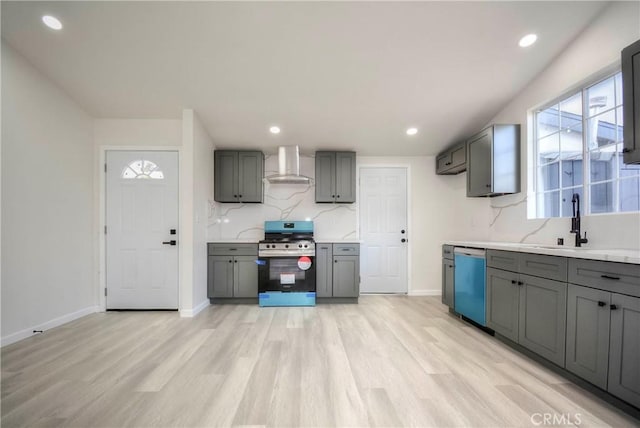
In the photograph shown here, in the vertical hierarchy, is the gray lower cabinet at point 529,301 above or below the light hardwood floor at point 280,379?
above

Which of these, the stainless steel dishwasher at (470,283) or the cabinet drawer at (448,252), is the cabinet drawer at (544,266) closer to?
the stainless steel dishwasher at (470,283)

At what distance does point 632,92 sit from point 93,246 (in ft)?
17.7

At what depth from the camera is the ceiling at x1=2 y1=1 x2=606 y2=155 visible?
2322 millimetres

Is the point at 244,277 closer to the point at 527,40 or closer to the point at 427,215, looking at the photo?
the point at 427,215

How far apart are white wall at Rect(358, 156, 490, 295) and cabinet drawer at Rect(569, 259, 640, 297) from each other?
2655 millimetres

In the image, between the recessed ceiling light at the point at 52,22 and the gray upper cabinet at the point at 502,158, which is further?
the gray upper cabinet at the point at 502,158

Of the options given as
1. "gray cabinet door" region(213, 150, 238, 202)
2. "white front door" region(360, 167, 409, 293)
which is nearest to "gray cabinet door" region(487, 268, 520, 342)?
"white front door" region(360, 167, 409, 293)

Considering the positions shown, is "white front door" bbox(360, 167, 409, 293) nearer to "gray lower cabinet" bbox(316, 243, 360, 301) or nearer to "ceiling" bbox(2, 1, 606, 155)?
"gray lower cabinet" bbox(316, 243, 360, 301)

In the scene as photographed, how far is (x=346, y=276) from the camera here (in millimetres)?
4109

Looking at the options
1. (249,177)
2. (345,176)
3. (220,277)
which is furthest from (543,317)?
(249,177)

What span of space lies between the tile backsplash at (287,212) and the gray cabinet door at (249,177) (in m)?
0.27

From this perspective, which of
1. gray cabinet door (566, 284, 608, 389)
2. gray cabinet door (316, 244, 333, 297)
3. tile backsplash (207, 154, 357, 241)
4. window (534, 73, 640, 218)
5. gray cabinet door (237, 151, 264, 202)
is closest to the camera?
gray cabinet door (566, 284, 608, 389)

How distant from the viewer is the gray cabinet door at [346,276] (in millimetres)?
4094

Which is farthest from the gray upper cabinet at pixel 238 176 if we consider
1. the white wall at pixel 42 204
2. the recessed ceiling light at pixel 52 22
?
the recessed ceiling light at pixel 52 22
